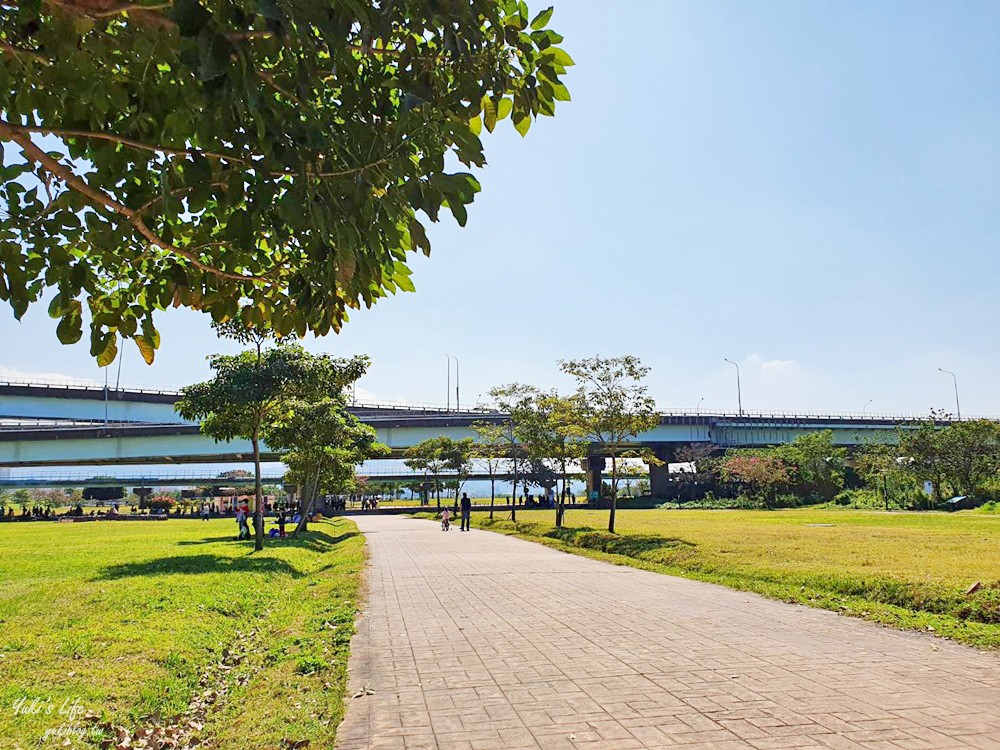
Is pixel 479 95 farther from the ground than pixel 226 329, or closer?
closer

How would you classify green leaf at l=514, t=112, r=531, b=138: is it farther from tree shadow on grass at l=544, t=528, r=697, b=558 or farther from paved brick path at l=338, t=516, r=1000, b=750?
tree shadow on grass at l=544, t=528, r=697, b=558

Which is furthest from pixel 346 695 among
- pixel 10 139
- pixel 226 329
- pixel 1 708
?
pixel 226 329

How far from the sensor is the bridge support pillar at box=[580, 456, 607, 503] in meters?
68.9

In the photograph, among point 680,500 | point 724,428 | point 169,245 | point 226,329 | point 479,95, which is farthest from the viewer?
point 724,428

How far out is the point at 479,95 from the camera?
3.11 meters

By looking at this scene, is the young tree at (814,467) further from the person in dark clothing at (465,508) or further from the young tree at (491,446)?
the person in dark clothing at (465,508)

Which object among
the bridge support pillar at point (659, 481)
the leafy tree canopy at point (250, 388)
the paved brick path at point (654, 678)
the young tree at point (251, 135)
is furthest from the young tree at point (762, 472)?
the young tree at point (251, 135)

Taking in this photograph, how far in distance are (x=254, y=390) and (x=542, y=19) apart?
54.6 feet

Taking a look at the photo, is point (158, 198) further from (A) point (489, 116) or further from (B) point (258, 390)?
(B) point (258, 390)

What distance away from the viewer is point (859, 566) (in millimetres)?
12719

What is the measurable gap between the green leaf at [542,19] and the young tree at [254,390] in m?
16.4

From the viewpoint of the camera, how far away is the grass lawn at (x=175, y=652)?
195 inches

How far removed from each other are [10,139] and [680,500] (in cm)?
6597

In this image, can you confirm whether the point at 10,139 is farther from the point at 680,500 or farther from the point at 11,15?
the point at 680,500
